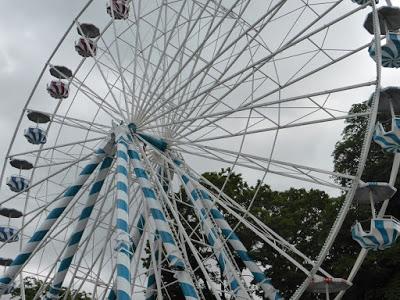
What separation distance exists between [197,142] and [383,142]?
173 inches

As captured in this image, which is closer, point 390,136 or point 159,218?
point 390,136

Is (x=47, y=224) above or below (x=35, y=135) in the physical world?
below

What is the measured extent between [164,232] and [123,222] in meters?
1.21

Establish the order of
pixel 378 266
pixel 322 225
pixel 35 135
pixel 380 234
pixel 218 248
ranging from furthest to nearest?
1. pixel 322 225
2. pixel 378 266
3. pixel 35 135
4. pixel 218 248
5. pixel 380 234

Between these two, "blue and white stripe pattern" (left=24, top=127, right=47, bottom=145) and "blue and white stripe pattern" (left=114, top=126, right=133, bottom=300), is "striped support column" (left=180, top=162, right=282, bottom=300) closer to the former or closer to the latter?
"blue and white stripe pattern" (left=114, top=126, right=133, bottom=300)

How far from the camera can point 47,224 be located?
47.2 ft

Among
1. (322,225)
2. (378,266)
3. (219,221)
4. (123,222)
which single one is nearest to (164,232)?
(123,222)

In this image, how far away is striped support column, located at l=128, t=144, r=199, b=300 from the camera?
1188 centimetres

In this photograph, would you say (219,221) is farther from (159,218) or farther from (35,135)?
(35,135)

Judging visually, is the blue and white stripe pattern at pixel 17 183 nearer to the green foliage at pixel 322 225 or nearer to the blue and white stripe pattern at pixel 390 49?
the green foliage at pixel 322 225

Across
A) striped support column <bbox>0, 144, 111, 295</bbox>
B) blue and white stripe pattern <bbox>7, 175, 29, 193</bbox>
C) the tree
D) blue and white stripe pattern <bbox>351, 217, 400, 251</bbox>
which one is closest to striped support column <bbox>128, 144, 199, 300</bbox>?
striped support column <bbox>0, 144, 111, 295</bbox>

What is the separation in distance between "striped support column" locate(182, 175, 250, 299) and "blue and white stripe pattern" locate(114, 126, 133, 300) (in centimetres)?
188

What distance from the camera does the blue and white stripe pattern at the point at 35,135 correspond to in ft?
62.0

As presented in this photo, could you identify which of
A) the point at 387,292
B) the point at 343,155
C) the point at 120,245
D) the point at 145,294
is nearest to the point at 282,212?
the point at 343,155
